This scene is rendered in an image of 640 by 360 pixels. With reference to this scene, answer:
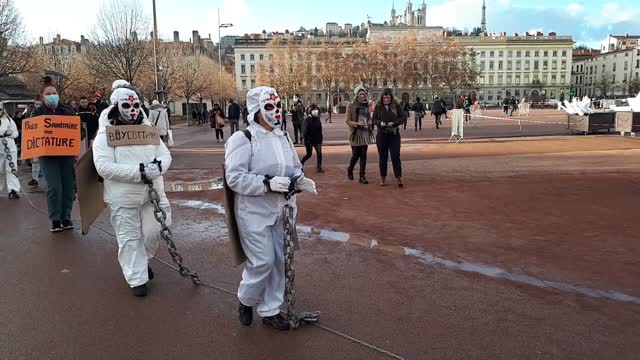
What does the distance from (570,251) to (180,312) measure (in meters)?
4.61

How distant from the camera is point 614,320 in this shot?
178 inches

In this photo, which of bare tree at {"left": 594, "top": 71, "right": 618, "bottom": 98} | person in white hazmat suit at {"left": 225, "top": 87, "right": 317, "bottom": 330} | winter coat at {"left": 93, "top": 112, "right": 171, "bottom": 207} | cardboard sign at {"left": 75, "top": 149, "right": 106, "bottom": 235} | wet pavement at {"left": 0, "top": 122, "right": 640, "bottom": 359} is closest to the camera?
wet pavement at {"left": 0, "top": 122, "right": 640, "bottom": 359}

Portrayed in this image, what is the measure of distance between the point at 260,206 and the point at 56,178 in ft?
17.0

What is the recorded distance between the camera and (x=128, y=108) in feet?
17.2

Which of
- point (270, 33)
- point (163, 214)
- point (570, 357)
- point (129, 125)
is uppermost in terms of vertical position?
point (270, 33)

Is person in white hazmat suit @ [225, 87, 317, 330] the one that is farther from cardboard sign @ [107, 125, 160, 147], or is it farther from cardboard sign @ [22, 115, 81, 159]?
cardboard sign @ [22, 115, 81, 159]

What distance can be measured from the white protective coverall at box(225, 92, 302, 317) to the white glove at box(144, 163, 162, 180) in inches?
44.3

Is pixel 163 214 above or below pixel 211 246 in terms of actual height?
above

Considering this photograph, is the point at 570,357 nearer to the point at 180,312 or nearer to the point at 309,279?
the point at 309,279

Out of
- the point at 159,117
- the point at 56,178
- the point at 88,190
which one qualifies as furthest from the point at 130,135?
the point at 159,117

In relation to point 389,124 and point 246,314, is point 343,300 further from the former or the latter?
point 389,124

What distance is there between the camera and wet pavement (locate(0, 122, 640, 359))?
13.5ft

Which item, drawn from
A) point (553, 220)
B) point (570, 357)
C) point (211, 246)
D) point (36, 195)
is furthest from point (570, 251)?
point (36, 195)

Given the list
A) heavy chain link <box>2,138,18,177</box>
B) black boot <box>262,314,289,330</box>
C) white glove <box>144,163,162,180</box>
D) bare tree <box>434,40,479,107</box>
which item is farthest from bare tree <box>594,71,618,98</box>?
black boot <box>262,314,289,330</box>
